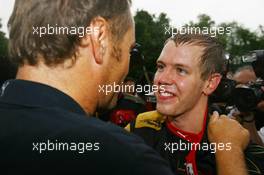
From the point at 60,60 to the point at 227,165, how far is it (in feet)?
3.24

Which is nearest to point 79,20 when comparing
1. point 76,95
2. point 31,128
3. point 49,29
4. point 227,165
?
point 49,29

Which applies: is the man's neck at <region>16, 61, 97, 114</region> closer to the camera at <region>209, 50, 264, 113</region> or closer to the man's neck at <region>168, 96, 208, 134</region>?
the man's neck at <region>168, 96, 208, 134</region>

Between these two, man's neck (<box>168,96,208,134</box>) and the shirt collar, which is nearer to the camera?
the shirt collar

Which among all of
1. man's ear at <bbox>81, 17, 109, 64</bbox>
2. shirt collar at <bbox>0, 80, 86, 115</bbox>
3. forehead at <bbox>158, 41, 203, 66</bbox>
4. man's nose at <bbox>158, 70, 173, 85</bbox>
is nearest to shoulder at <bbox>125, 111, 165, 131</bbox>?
man's nose at <bbox>158, 70, 173, 85</bbox>

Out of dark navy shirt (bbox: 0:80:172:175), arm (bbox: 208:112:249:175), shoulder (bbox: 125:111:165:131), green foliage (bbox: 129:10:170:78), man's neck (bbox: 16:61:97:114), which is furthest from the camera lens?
green foliage (bbox: 129:10:170:78)

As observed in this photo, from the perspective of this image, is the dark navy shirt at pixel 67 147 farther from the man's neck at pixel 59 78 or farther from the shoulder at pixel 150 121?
the shoulder at pixel 150 121

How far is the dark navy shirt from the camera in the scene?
813 mm

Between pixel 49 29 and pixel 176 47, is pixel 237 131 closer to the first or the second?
pixel 176 47

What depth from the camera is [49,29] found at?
1006 millimetres

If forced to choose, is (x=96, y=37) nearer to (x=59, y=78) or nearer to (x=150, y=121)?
(x=59, y=78)

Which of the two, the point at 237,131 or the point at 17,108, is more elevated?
the point at 17,108

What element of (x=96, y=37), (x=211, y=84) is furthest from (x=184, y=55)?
(x=96, y=37)

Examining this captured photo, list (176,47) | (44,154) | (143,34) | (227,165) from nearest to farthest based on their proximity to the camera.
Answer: (44,154)
(227,165)
(176,47)
(143,34)

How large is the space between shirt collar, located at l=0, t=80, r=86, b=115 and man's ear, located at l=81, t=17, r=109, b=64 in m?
0.17
